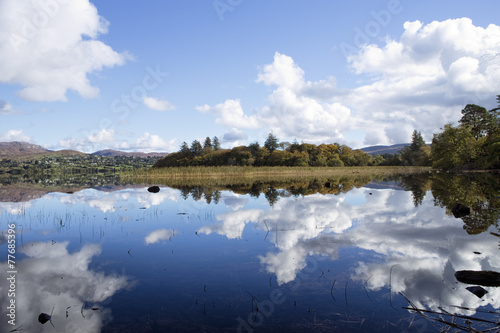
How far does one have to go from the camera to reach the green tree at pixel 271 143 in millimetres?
102562

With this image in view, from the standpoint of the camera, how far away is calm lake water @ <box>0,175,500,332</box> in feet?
18.0

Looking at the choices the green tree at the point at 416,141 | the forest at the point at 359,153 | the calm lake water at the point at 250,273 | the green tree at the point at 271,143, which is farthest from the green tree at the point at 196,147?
the calm lake water at the point at 250,273

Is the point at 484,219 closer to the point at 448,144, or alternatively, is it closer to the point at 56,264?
the point at 56,264

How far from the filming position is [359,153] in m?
104

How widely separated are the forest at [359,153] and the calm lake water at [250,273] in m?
50.6

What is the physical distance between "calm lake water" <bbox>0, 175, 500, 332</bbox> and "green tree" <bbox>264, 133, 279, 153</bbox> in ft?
287

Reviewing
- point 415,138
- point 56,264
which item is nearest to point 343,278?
point 56,264

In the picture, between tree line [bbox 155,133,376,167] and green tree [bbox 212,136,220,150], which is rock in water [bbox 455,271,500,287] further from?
green tree [bbox 212,136,220,150]

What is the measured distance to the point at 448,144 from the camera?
60.3m

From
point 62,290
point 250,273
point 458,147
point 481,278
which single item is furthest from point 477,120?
point 62,290

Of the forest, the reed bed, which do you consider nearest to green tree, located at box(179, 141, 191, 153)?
the forest

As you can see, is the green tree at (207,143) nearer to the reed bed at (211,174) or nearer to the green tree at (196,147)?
the green tree at (196,147)

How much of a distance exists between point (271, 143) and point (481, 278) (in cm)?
9645

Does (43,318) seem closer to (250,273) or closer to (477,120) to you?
(250,273)
